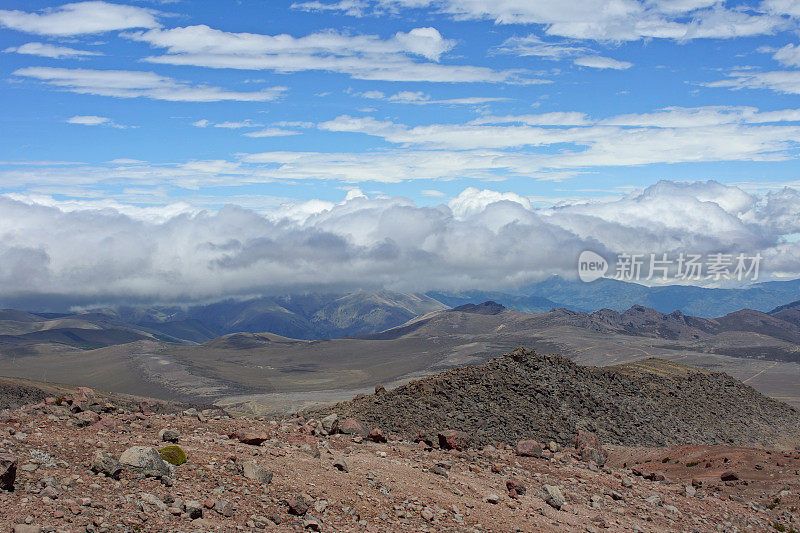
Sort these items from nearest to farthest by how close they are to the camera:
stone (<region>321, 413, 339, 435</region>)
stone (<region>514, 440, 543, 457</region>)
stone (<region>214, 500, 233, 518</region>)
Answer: stone (<region>214, 500, 233, 518</region>) < stone (<region>321, 413, 339, 435</region>) < stone (<region>514, 440, 543, 457</region>)

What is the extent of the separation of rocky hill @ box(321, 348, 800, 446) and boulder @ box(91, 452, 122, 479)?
18589mm

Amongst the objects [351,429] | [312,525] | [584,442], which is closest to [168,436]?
[312,525]

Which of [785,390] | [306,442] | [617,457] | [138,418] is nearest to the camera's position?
[306,442]

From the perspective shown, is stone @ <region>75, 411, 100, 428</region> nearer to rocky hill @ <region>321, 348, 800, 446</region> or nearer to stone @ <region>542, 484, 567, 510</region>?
stone @ <region>542, 484, 567, 510</region>

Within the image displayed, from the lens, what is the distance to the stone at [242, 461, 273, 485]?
14.2 meters

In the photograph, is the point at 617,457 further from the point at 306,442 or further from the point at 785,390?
the point at 785,390

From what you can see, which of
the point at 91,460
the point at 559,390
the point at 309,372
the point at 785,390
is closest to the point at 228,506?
the point at 91,460

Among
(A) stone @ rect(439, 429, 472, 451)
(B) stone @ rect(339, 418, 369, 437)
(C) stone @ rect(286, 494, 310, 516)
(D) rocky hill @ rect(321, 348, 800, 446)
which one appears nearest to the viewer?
(C) stone @ rect(286, 494, 310, 516)

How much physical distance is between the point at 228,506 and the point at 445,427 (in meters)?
19.8

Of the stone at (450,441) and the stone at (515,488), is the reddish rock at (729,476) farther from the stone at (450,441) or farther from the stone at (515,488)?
the stone at (515,488)

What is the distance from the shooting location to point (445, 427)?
31625 millimetres

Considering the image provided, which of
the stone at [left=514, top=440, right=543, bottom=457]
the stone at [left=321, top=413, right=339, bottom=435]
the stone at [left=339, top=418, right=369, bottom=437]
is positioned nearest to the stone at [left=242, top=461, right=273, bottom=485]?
the stone at [left=321, top=413, right=339, bottom=435]

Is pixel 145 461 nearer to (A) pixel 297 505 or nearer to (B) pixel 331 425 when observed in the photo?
(A) pixel 297 505

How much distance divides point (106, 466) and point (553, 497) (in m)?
11.9
